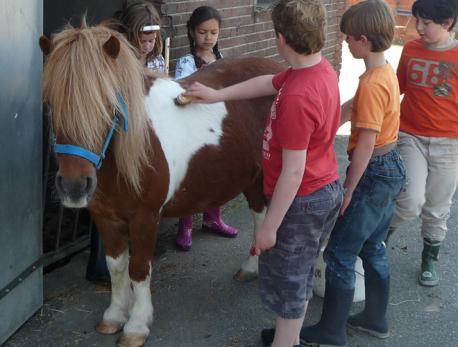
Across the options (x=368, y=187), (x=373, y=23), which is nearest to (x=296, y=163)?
(x=368, y=187)

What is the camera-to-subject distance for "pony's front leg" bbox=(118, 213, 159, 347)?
9.66ft

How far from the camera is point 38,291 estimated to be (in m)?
3.29

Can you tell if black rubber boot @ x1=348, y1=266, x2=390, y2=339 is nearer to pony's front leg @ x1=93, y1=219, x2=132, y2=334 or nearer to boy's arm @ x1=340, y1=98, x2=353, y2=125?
boy's arm @ x1=340, y1=98, x2=353, y2=125

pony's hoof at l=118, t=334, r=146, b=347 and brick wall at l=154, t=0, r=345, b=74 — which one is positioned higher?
brick wall at l=154, t=0, r=345, b=74

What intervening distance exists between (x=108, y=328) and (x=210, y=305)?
64cm

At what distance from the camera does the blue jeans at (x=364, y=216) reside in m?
2.85

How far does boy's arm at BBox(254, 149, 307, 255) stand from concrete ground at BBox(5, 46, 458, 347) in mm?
966

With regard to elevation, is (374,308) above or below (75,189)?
below

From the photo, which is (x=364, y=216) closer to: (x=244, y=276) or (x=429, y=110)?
(x=429, y=110)

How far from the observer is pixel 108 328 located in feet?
10.5

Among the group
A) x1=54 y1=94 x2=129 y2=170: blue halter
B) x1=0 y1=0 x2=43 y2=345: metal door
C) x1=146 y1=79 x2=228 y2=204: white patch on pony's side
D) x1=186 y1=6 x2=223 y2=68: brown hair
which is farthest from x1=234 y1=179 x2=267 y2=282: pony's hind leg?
x1=54 y1=94 x2=129 y2=170: blue halter

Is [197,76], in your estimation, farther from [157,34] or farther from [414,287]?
[414,287]

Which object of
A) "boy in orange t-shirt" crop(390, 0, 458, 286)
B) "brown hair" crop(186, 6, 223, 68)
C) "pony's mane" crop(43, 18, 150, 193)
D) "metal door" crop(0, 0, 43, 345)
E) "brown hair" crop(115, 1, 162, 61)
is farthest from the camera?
"brown hair" crop(186, 6, 223, 68)

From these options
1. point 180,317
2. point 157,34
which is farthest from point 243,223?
point 157,34
